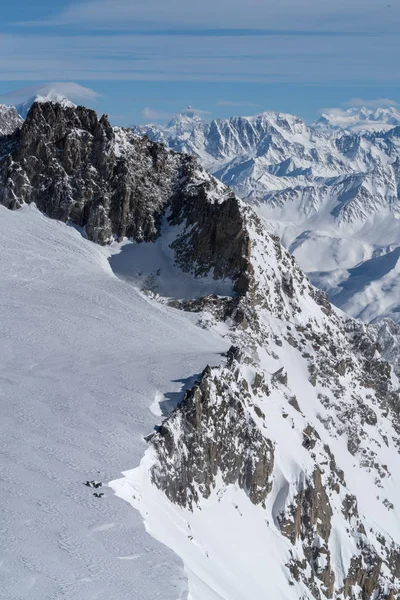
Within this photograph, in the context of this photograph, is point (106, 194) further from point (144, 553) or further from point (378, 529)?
point (144, 553)

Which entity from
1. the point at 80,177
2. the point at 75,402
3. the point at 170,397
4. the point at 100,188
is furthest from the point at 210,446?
the point at 80,177

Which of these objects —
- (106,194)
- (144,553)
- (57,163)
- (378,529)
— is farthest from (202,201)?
(144,553)

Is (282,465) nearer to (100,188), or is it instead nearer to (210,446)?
(210,446)

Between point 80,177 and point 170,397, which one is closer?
point 170,397

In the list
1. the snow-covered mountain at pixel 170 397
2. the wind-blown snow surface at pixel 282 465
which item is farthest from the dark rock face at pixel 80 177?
the wind-blown snow surface at pixel 282 465

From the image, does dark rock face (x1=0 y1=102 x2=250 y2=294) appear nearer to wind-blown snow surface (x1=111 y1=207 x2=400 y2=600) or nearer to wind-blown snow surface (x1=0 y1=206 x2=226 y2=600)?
wind-blown snow surface (x1=0 y1=206 x2=226 y2=600)
